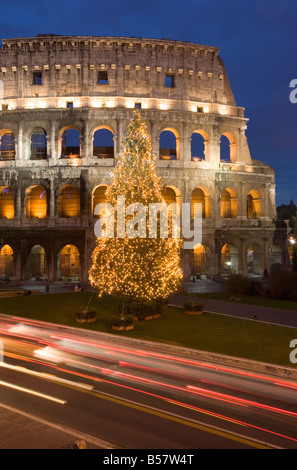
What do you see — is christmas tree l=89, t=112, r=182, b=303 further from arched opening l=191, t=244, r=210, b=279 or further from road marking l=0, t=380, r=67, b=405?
arched opening l=191, t=244, r=210, b=279

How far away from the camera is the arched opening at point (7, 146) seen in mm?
41156

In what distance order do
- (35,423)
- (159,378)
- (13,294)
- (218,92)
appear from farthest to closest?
(218,92), (13,294), (159,378), (35,423)

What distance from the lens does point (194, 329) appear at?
716 inches

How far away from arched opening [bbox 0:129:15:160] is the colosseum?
0.75 metres

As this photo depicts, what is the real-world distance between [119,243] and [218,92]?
26875 millimetres

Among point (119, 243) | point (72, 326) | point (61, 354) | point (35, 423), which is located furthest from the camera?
point (119, 243)

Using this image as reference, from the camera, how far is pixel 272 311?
2291cm

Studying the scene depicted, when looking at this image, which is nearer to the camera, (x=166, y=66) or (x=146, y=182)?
(x=146, y=182)

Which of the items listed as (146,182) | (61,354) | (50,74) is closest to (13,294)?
(146,182)

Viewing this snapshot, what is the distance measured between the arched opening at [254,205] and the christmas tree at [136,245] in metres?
23.4

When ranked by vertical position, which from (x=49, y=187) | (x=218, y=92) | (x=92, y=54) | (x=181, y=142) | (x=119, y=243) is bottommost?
(x=119, y=243)

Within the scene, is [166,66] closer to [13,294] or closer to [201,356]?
[13,294]

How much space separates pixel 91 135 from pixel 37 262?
45.9ft

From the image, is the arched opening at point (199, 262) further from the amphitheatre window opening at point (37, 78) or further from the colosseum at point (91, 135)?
the amphitheatre window opening at point (37, 78)
